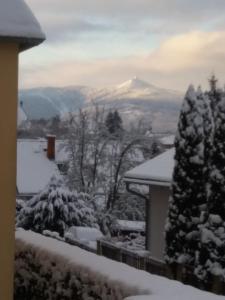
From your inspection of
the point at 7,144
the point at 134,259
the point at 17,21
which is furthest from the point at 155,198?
the point at 17,21

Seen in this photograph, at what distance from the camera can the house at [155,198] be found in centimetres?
1667

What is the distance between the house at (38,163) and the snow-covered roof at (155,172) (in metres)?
22.7

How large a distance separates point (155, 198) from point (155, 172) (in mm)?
882

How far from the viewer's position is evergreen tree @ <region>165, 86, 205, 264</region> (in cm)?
1136

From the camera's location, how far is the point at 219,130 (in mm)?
11070

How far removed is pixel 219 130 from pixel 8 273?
4.89m

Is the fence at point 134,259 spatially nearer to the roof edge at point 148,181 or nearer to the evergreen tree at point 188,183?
the evergreen tree at point 188,183

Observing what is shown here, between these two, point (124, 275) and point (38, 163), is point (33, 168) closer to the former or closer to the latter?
point (38, 163)

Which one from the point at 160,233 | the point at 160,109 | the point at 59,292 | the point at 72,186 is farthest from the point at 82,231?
the point at 160,109

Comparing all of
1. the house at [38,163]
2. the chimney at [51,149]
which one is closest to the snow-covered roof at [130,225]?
the house at [38,163]

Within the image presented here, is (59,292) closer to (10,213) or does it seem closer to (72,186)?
(10,213)

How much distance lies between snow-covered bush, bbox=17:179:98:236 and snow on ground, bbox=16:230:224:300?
31.2 feet

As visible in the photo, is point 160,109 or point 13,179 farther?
point 160,109

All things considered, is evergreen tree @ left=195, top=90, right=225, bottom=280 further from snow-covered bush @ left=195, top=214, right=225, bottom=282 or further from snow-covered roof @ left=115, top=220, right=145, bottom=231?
snow-covered roof @ left=115, top=220, right=145, bottom=231
